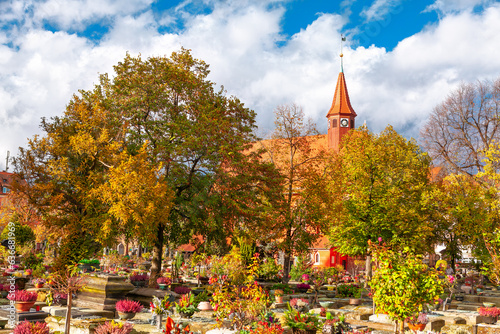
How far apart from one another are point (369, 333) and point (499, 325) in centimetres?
740

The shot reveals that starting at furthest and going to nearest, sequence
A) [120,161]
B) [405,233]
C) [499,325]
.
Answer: [405,233], [120,161], [499,325]

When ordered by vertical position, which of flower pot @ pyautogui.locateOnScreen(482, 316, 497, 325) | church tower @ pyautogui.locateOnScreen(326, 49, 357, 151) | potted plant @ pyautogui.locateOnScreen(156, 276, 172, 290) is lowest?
flower pot @ pyautogui.locateOnScreen(482, 316, 497, 325)

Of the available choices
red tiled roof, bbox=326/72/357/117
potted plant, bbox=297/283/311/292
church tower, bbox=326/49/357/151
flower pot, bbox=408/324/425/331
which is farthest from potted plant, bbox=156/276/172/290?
red tiled roof, bbox=326/72/357/117

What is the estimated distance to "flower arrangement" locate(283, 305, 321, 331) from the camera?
45.8ft

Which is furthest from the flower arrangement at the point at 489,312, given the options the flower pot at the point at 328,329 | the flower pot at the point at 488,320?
the flower pot at the point at 328,329

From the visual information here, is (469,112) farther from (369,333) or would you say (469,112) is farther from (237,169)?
(369,333)

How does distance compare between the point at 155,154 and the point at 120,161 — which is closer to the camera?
the point at 120,161

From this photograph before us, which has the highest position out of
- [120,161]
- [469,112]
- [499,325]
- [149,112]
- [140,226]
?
[469,112]

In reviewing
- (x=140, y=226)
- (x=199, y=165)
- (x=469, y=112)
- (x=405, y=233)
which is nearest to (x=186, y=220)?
(x=199, y=165)

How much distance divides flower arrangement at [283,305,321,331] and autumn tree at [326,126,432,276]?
19.9 meters

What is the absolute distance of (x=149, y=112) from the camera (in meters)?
28.7

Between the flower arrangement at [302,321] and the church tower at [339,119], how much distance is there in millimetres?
55052

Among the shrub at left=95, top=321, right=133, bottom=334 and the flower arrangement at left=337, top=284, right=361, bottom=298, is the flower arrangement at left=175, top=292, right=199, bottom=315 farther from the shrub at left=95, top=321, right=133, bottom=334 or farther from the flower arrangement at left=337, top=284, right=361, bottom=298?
the flower arrangement at left=337, top=284, right=361, bottom=298

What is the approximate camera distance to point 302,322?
46.4 feet
